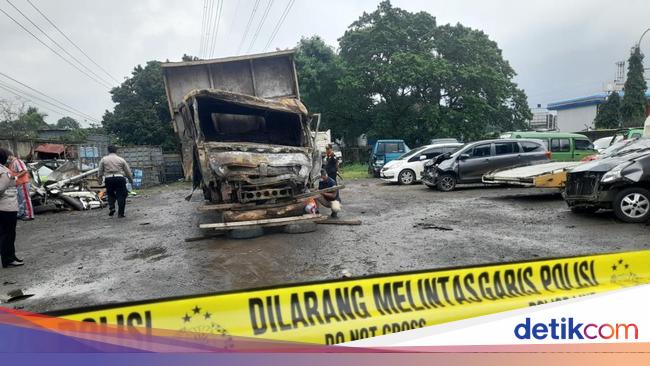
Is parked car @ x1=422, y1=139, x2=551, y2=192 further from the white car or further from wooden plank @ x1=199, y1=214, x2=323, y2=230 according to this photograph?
wooden plank @ x1=199, y1=214, x2=323, y2=230

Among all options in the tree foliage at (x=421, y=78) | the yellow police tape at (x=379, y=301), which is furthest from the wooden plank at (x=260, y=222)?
the tree foliage at (x=421, y=78)

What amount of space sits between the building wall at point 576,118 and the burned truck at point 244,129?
45.6m

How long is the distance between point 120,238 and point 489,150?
10584mm

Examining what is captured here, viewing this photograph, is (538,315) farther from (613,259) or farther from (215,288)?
(215,288)

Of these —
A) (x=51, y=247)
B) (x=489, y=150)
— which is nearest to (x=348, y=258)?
(x=51, y=247)

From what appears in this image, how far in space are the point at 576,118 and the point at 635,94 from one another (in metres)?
15.6

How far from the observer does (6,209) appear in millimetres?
5297

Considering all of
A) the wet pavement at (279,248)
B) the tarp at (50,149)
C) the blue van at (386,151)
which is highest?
the tarp at (50,149)

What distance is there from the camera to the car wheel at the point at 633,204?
663cm

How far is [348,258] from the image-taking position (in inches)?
216

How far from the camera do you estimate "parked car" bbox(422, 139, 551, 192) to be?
12.6 meters

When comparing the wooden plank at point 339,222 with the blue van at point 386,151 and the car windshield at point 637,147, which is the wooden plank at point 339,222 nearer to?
the car windshield at point 637,147

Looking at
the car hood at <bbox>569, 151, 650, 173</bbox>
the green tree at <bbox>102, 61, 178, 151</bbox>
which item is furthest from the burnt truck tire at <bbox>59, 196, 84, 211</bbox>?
the green tree at <bbox>102, 61, 178, 151</bbox>

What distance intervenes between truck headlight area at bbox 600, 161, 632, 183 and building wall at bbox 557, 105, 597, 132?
145 ft
